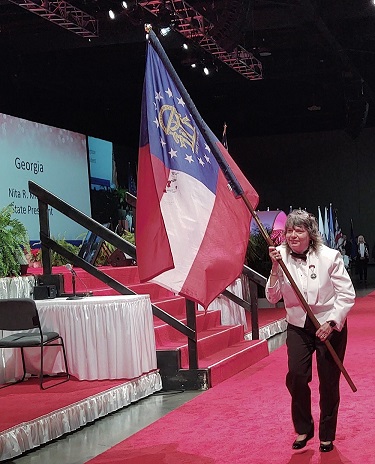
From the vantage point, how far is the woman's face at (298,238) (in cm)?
467

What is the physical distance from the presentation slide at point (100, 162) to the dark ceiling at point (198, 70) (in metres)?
0.59

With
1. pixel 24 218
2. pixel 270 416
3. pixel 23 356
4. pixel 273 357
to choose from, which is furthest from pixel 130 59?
pixel 270 416

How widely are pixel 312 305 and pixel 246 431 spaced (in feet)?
4.08

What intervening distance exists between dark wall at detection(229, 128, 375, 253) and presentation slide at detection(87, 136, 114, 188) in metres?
7.77

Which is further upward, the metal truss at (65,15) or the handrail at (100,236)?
the metal truss at (65,15)

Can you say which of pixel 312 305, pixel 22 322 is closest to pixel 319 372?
pixel 312 305

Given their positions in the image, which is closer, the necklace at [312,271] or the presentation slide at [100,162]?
the necklace at [312,271]

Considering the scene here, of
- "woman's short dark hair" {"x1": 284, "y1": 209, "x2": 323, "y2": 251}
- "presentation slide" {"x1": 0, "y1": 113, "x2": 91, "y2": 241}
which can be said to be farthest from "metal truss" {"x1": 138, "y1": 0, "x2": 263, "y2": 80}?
"woman's short dark hair" {"x1": 284, "y1": 209, "x2": 323, "y2": 251}

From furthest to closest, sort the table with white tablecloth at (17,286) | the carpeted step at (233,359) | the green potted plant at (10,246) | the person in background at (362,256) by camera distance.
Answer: the person in background at (362,256) < the carpeted step at (233,359) < the green potted plant at (10,246) < the table with white tablecloth at (17,286)

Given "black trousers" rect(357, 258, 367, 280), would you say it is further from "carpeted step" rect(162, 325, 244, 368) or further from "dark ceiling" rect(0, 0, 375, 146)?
"carpeted step" rect(162, 325, 244, 368)

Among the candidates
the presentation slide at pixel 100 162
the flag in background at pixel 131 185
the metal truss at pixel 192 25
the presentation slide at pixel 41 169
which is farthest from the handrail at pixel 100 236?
the flag in background at pixel 131 185

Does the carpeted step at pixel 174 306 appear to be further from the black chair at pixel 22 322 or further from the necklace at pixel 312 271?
the necklace at pixel 312 271

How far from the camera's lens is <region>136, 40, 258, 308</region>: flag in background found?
15.5 feet

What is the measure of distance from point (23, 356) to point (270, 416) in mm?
2277
